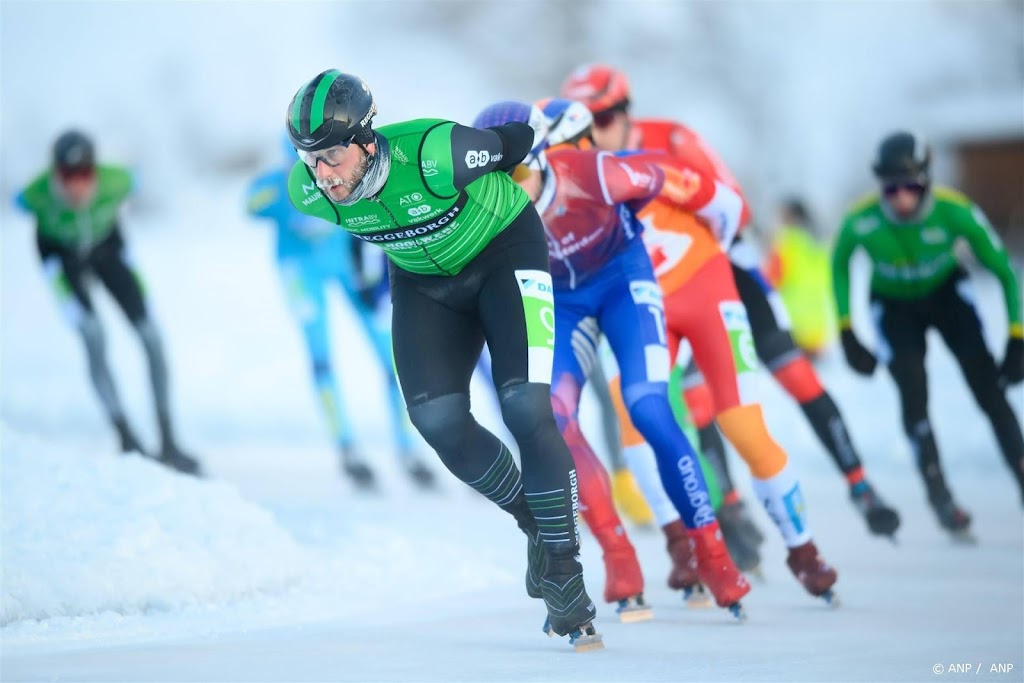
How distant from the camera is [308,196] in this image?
4566 millimetres

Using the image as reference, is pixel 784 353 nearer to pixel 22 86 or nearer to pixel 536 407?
pixel 536 407

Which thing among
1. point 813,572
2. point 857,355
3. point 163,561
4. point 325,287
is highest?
point 325,287

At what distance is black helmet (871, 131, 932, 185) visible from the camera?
7.22 m

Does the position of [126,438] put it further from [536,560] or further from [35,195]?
[536,560]

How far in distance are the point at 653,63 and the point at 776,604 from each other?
22.7 meters

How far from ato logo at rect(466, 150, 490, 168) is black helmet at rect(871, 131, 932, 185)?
353 cm

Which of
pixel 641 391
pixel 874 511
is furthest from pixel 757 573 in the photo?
pixel 641 391

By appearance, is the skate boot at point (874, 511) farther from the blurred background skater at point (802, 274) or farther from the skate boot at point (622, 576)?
the blurred background skater at point (802, 274)

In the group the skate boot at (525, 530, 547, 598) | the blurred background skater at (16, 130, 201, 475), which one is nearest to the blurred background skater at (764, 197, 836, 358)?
the blurred background skater at (16, 130, 201, 475)

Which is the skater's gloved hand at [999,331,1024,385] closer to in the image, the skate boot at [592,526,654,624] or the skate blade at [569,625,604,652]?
the skate boot at [592,526,654,624]

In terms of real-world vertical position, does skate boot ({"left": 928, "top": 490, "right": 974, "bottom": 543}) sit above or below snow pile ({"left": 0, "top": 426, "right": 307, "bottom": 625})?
below

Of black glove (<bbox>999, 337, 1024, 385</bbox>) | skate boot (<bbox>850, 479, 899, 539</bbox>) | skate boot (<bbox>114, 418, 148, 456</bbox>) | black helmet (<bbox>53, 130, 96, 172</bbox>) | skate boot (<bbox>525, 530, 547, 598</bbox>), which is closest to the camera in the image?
skate boot (<bbox>525, 530, 547, 598</bbox>)

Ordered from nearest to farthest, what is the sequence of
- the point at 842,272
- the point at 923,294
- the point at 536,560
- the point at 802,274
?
the point at 536,560 → the point at 923,294 → the point at 842,272 → the point at 802,274

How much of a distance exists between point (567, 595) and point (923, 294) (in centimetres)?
412
